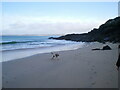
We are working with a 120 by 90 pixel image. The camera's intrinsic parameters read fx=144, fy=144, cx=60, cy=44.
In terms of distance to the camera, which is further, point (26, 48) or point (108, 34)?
point (108, 34)

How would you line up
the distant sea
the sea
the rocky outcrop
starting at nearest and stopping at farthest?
the sea → the distant sea → the rocky outcrop

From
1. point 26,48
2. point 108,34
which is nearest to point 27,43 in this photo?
point 26,48

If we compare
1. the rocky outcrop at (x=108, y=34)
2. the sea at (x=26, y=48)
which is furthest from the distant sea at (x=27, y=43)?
the rocky outcrop at (x=108, y=34)

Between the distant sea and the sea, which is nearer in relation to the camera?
the sea

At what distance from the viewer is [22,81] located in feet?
19.4

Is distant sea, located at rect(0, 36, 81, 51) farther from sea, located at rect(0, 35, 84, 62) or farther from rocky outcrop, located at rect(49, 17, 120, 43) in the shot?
rocky outcrop, located at rect(49, 17, 120, 43)

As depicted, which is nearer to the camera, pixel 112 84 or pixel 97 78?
pixel 112 84

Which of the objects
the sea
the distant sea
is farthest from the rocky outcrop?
the distant sea

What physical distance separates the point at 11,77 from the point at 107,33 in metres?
37.5

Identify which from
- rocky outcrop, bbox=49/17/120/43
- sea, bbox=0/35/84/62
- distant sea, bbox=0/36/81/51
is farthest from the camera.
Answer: rocky outcrop, bbox=49/17/120/43

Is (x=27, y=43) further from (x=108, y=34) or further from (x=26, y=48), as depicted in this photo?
(x=108, y=34)

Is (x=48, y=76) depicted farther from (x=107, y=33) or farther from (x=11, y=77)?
(x=107, y=33)

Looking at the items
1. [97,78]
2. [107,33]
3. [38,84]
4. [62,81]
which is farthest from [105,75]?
[107,33]

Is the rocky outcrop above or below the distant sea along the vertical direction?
above
